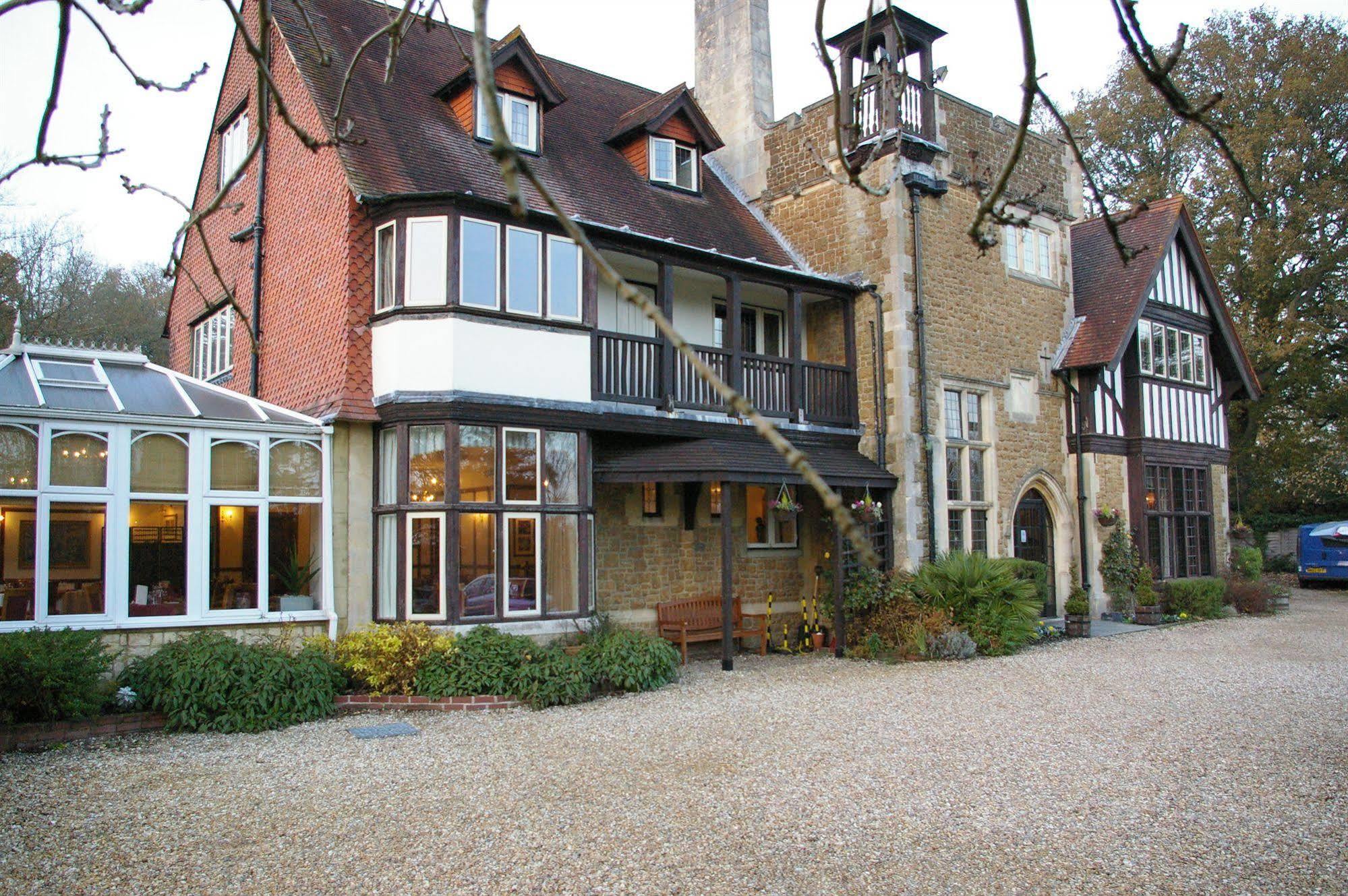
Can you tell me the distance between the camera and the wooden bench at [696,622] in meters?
13.3

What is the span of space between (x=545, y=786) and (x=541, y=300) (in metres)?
6.33

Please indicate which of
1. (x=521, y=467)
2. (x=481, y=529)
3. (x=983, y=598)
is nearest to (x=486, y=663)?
(x=481, y=529)

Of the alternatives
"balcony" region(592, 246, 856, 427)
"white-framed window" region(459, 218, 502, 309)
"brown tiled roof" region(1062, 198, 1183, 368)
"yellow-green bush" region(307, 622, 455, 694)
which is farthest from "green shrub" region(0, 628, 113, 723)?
"brown tiled roof" region(1062, 198, 1183, 368)

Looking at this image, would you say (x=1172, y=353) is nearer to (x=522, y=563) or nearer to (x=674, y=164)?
(x=674, y=164)

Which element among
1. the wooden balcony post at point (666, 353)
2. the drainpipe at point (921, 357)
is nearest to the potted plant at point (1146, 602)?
the drainpipe at point (921, 357)

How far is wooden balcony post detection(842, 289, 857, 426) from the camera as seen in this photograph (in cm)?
1535

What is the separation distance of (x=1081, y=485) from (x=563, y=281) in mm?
10474

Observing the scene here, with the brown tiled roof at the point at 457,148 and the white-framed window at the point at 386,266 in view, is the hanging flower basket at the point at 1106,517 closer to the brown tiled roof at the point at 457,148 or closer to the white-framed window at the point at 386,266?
the brown tiled roof at the point at 457,148

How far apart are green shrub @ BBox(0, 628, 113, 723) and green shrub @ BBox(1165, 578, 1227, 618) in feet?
55.0

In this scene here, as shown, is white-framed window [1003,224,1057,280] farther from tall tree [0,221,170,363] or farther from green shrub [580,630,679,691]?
tall tree [0,221,170,363]

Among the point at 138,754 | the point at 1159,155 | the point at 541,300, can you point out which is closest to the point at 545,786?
the point at 138,754

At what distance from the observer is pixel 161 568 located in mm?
10203

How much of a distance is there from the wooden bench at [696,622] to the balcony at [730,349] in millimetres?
2666

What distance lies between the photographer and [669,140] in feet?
51.9
